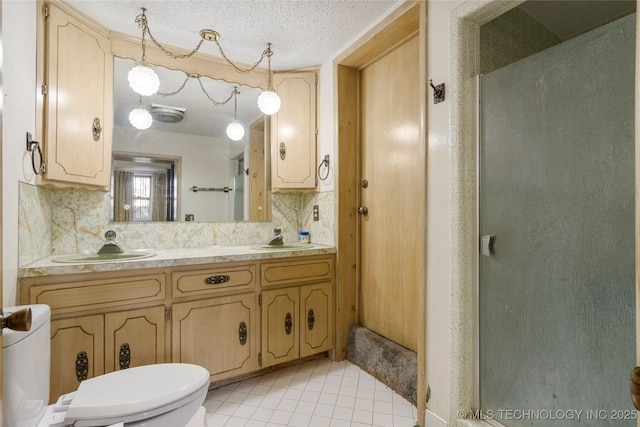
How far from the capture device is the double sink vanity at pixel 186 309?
151 cm

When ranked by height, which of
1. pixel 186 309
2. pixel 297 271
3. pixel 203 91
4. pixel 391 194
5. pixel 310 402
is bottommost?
pixel 310 402

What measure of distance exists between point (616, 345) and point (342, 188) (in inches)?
66.6

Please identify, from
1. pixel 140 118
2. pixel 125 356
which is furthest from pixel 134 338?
pixel 140 118

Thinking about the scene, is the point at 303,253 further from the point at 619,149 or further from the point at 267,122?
the point at 619,149

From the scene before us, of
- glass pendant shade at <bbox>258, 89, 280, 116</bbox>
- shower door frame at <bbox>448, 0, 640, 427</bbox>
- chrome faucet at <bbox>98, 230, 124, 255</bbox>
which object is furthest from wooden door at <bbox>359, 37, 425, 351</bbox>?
chrome faucet at <bbox>98, 230, 124, 255</bbox>

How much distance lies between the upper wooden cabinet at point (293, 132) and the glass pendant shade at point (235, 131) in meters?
0.25

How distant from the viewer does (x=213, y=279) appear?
1888 mm

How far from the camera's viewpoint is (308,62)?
2508mm

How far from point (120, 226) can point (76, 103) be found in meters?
0.78

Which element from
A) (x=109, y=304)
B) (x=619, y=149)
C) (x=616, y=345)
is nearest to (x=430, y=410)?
(x=616, y=345)

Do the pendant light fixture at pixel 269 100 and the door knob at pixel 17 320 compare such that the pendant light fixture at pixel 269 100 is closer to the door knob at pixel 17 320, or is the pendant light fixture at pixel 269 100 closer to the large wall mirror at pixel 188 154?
the large wall mirror at pixel 188 154

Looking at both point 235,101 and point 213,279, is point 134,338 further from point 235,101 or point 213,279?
point 235,101

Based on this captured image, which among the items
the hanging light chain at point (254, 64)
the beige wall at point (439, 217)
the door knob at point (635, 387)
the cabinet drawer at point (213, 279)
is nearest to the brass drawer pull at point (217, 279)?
the cabinet drawer at point (213, 279)

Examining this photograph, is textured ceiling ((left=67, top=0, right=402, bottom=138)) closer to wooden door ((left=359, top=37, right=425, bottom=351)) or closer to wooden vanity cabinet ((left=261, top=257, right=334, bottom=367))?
wooden door ((left=359, top=37, right=425, bottom=351))
